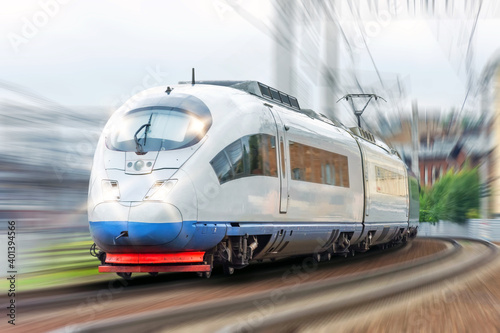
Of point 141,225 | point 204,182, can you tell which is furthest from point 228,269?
point 141,225

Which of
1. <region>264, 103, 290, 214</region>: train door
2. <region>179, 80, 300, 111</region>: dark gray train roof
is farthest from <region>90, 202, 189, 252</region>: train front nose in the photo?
<region>179, 80, 300, 111</region>: dark gray train roof

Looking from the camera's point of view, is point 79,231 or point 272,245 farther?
point 79,231

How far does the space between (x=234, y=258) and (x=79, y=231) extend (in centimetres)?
426

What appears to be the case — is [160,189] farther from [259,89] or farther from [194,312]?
[259,89]

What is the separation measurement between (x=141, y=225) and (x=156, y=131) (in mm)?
1446

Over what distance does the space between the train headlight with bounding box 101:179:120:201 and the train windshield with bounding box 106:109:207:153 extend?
0.54 meters

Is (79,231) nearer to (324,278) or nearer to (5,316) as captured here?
(324,278)

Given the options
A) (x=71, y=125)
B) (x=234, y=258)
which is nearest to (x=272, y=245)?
(x=234, y=258)

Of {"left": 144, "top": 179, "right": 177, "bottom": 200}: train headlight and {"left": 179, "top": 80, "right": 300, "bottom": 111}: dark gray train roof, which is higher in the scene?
{"left": 179, "top": 80, "right": 300, "bottom": 111}: dark gray train roof

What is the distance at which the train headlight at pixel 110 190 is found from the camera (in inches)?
383

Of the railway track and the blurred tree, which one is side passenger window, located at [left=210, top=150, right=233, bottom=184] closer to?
the railway track

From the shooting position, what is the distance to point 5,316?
746 cm

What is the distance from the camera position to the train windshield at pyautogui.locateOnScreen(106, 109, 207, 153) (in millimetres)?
10086

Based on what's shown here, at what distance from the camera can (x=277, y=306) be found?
8266 millimetres
